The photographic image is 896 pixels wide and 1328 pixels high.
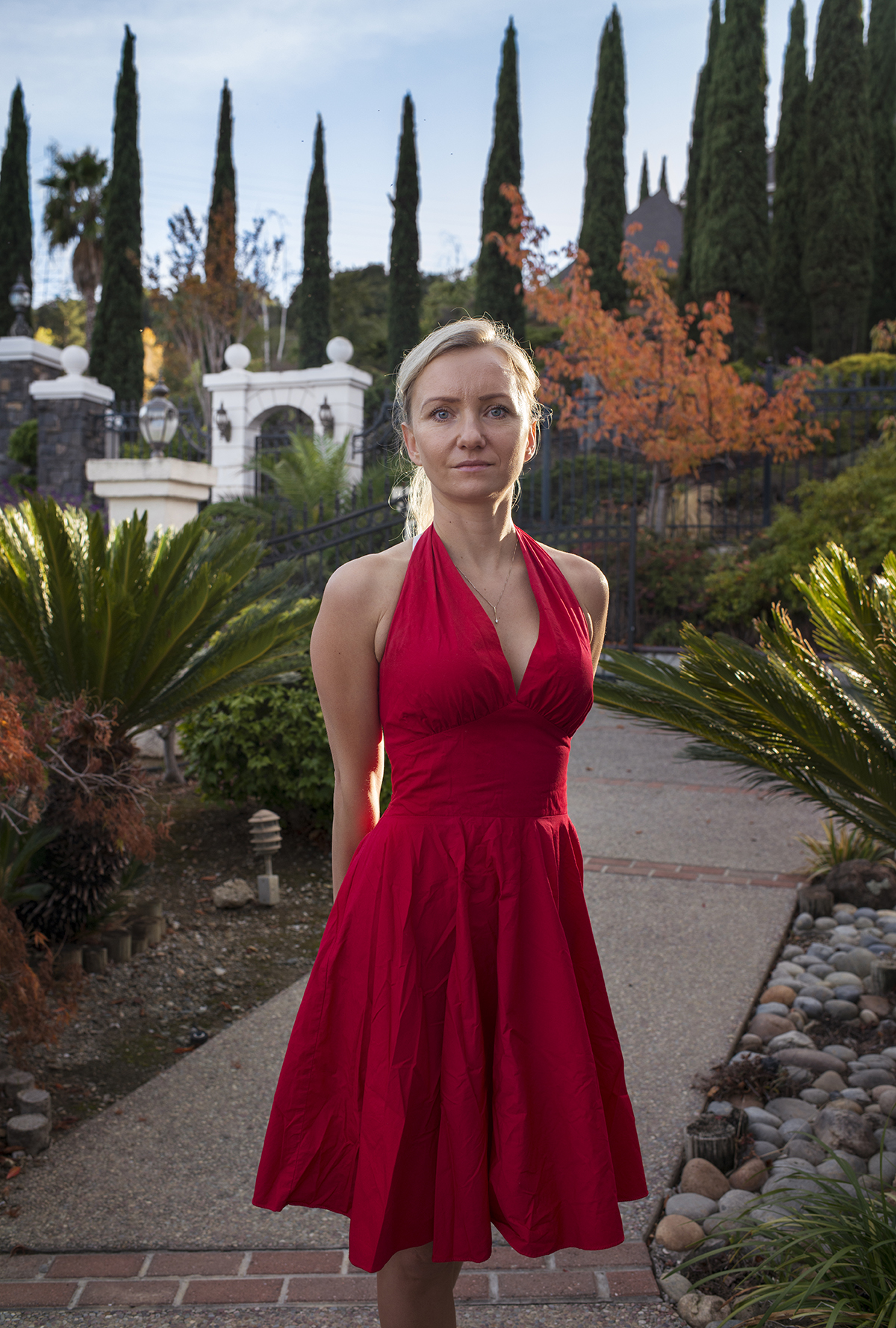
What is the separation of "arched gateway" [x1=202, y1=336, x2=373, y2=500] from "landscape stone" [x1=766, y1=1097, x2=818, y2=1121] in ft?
43.0

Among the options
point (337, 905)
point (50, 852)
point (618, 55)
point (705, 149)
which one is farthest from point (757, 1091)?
point (618, 55)

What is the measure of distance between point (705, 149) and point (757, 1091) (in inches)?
986

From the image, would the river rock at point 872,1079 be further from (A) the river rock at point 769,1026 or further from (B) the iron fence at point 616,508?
(B) the iron fence at point 616,508

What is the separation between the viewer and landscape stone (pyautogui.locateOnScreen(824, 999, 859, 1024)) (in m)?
3.67

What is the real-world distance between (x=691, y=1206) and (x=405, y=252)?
83.6ft

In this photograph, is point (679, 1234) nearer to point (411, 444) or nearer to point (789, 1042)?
point (789, 1042)

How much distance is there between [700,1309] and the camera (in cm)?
215

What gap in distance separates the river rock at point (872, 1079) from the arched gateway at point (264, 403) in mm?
13014

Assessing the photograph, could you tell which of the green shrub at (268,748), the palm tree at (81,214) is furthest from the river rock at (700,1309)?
the palm tree at (81,214)

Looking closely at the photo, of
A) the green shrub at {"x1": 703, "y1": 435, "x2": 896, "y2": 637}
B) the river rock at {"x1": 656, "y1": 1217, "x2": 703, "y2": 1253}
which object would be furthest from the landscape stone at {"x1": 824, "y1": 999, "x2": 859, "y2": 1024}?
the green shrub at {"x1": 703, "y1": 435, "x2": 896, "y2": 637}

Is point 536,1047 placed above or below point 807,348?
below

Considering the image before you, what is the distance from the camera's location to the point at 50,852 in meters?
3.85

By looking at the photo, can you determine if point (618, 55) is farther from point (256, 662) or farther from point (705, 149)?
point (256, 662)

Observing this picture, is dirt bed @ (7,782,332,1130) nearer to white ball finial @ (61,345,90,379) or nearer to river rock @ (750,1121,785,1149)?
river rock @ (750,1121,785,1149)
